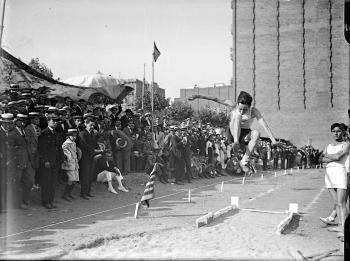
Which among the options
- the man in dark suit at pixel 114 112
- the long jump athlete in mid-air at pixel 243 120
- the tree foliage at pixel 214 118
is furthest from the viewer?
the tree foliage at pixel 214 118

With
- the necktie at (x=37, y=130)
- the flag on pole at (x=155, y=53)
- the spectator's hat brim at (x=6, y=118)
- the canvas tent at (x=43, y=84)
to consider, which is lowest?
the necktie at (x=37, y=130)

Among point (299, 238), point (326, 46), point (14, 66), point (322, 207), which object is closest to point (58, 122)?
point (14, 66)

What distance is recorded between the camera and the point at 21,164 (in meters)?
8.50

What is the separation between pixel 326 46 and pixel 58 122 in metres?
25.5

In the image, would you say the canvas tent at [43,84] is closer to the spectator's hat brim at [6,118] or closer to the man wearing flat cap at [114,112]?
the man wearing flat cap at [114,112]

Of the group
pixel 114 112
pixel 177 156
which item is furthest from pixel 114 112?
pixel 177 156

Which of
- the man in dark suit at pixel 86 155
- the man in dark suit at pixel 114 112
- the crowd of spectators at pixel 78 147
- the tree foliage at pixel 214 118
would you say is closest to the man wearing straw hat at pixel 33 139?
the crowd of spectators at pixel 78 147

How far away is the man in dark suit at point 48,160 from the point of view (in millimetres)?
9078

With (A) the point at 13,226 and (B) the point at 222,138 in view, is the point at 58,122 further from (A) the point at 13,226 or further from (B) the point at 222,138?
(B) the point at 222,138

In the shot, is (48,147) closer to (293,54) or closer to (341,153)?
(341,153)

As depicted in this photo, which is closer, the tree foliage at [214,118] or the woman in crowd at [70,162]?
the woman in crowd at [70,162]

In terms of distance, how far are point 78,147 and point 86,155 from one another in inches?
12.7

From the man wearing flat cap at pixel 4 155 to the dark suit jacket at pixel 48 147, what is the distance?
863 mm

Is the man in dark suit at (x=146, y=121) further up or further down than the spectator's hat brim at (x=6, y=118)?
further up
